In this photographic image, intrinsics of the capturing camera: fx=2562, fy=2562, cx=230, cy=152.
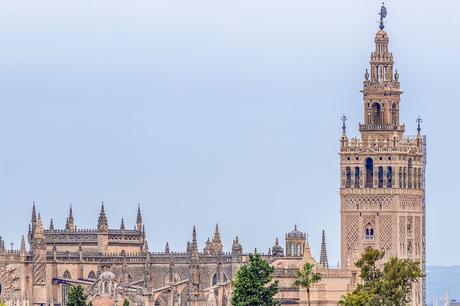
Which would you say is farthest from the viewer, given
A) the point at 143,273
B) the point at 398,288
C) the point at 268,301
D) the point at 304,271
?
the point at 143,273

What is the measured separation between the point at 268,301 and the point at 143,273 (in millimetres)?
44883

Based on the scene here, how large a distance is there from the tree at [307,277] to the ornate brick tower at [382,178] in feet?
29.3

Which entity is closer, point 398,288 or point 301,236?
point 398,288

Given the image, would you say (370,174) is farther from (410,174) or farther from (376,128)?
(376,128)

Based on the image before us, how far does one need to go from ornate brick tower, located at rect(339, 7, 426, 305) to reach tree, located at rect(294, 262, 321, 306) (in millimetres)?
8918

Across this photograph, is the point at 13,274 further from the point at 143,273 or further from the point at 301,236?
the point at 301,236

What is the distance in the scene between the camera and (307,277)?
16688 cm

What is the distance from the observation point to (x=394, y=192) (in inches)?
7052

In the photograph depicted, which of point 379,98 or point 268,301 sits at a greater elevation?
point 379,98

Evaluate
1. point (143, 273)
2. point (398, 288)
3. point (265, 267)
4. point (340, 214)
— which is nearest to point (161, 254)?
point (143, 273)

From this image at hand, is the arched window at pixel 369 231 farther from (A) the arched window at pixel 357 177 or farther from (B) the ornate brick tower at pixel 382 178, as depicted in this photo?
(A) the arched window at pixel 357 177

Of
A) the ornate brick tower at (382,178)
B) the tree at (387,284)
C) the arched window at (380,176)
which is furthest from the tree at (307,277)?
the tree at (387,284)

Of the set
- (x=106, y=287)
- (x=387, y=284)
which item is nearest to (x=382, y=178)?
(x=106, y=287)

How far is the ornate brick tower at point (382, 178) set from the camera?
178500 millimetres
